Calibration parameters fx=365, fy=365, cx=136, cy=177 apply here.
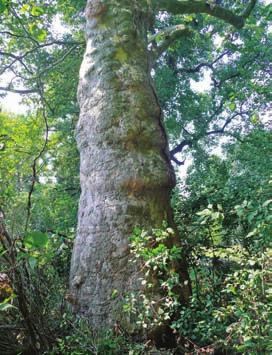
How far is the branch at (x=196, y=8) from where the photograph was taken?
599 centimetres

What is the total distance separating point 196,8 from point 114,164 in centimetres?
454

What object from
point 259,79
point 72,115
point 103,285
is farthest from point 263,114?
point 103,285

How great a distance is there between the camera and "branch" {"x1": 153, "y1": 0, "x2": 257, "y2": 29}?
19.7 ft

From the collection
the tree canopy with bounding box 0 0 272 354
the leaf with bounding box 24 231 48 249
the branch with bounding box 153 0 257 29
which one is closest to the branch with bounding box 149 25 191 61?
the tree canopy with bounding box 0 0 272 354

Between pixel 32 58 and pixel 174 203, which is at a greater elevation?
pixel 32 58

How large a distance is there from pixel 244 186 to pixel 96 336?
6.19ft

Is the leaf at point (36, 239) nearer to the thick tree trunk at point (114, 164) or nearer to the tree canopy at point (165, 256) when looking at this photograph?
the tree canopy at point (165, 256)

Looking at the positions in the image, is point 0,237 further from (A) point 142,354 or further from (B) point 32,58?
(B) point 32,58

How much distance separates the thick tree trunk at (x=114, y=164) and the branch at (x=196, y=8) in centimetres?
209

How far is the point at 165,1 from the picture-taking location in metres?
5.95

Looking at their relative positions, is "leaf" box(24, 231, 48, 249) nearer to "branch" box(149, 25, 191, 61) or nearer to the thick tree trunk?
the thick tree trunk

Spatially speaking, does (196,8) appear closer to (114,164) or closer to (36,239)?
(114,164)

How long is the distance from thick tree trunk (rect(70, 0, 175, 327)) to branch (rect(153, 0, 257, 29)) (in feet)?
6.85

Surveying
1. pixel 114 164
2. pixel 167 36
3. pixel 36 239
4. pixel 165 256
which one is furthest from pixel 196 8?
pixel 36 239
